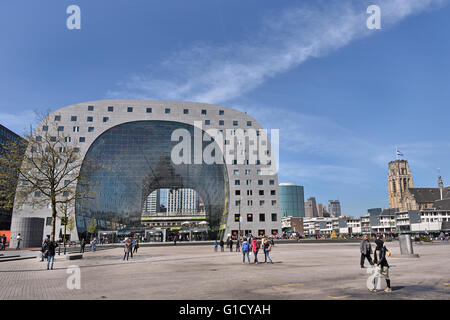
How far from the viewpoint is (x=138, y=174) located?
91312 millimetres

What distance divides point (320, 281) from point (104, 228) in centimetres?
8376

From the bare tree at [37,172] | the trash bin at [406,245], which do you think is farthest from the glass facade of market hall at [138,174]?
the trash bin at [406,245]

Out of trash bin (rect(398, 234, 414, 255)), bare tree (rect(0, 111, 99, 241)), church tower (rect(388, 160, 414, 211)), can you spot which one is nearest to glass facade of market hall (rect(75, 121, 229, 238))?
bare tree (rect(0, 111, 99, 241))

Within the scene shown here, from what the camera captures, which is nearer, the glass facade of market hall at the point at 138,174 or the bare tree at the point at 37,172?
the bare tree at the point at 37,172

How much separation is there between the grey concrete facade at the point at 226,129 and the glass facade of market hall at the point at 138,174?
227 centimetres

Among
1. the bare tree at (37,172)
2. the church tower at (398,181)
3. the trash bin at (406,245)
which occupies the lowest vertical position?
the trash bin at (406,245)

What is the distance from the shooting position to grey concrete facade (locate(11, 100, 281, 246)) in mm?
88625

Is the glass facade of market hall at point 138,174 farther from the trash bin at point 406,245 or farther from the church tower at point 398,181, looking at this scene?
the church tower at point 398,181

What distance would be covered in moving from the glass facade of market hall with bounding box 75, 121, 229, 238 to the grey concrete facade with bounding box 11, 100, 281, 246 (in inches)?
89.2

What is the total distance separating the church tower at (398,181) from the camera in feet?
596

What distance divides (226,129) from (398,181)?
444 ft

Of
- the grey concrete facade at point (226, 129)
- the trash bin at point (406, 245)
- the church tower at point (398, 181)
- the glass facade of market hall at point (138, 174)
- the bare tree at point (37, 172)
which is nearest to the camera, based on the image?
the trash bin at point (406, 245)
